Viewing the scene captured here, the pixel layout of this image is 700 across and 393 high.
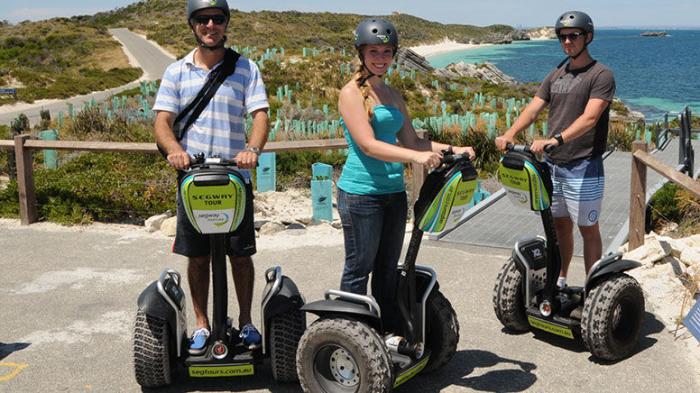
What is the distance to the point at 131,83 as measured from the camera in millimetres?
40781

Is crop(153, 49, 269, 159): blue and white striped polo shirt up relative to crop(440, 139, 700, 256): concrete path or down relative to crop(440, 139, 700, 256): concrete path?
up

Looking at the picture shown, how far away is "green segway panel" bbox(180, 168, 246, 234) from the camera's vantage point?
3426 mm

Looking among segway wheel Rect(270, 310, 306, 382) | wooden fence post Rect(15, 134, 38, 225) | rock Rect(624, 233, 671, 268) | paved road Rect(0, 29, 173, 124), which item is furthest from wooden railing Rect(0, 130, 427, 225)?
paved road Rect(0, 29, 173, 124)

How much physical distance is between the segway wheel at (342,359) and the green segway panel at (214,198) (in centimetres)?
67

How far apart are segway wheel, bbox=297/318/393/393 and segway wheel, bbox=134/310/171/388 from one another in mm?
732

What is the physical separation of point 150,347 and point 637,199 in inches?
169

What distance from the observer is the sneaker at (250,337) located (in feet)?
13.0

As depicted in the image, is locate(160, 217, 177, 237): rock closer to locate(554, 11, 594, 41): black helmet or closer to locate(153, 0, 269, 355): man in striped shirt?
locate(153, 0, 269, 355): man in striped shirt

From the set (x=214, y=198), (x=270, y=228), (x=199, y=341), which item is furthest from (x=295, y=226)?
(x=214, y=198)

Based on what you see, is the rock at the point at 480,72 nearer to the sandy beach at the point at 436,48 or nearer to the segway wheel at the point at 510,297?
the segway wheel at the point at 510,297

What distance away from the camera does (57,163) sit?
10633mm

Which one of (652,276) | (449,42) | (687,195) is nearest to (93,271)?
(652,276)

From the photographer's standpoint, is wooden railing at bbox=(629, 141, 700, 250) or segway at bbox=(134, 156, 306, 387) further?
wooden railing at bbox=(629, 141, 700, 250)

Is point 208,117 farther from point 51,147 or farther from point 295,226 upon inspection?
point 51,147
